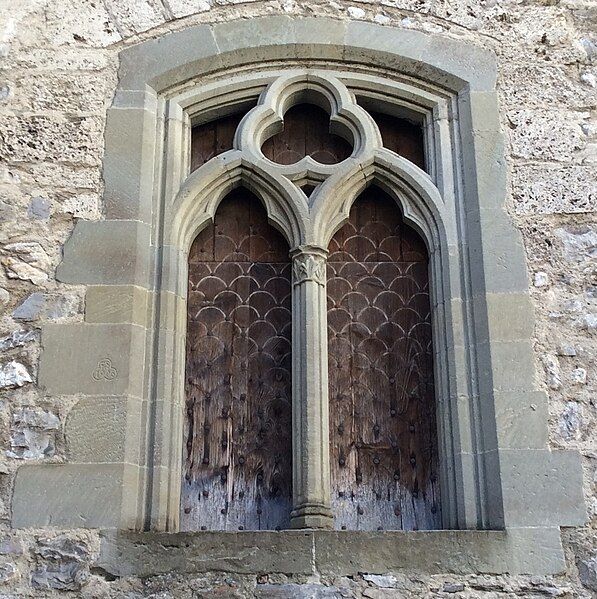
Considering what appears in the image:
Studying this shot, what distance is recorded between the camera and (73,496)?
158 inches

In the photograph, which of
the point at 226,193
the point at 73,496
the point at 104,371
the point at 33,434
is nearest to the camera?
the point at 73,496

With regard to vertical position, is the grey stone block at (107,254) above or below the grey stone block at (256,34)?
below

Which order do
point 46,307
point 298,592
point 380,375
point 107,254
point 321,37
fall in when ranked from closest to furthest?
point 298,592 → point 46,307 → point 107,254 → point 380,375 → point 321,37

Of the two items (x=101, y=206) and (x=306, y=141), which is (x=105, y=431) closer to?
(x=101, y=206)

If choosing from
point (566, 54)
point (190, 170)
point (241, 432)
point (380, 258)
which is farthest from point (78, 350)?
point (566, 54)

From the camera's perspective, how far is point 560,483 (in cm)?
405

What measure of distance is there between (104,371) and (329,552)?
1267mm

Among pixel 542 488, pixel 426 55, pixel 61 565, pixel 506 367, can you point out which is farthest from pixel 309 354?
pixel 426 55

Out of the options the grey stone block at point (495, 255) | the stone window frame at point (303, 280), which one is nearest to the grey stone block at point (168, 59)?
the stone window frame at point (303, 280)

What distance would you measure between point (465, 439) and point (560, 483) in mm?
444

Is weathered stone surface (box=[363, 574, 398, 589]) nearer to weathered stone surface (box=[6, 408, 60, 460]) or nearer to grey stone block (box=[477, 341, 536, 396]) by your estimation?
grey stone block (box=[477, 341, 536, 396])

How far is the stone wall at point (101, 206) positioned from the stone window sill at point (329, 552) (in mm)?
40

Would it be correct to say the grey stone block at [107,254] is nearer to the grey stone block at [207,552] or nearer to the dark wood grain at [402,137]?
the grey stone block at [207,552]

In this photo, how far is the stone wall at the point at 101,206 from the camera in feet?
12.7
